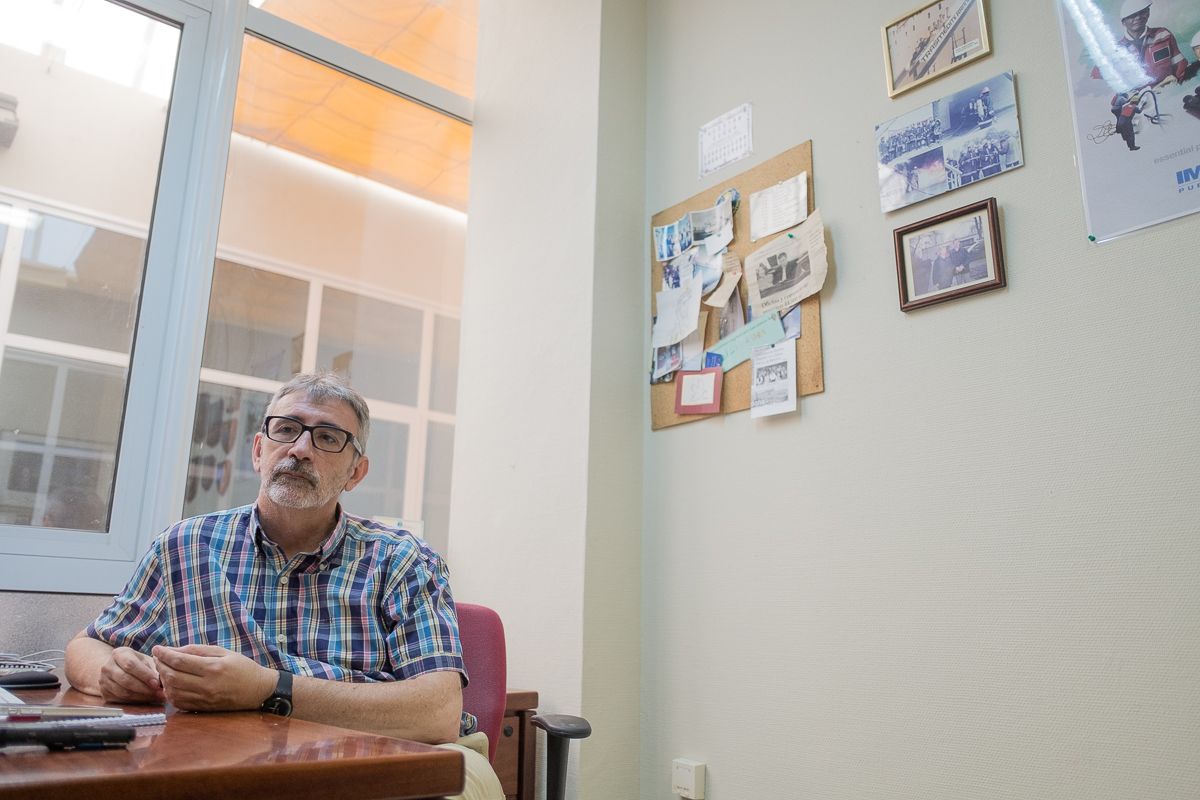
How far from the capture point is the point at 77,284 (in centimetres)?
215

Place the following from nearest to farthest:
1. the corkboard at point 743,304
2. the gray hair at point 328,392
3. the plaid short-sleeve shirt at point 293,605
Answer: the plaid short-sleeve shirt at point 293,605, the gray hair at point 328,392, the corkboard at point 743,304

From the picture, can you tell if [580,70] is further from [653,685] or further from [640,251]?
[653,685]

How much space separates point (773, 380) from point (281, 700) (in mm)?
1263

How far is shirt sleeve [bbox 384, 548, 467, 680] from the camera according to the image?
4.54ft

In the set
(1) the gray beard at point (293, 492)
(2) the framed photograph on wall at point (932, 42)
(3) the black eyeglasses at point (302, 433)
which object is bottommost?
(1) the gray beard at point (293, 492)

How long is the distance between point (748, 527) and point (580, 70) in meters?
1.45

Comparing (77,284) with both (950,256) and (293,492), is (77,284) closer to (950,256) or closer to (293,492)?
(293,492)

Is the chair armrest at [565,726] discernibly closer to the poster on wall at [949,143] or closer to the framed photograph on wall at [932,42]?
the poster on wall at [949,143]

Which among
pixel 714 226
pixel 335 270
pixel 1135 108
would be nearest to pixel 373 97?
pixel 335 270

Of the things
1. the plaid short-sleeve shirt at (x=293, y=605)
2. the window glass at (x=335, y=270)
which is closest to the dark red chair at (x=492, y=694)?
the plaid short-sleeve shirt at (x=293, y=605)

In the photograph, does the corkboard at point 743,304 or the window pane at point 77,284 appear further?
the window pane at point 77,284

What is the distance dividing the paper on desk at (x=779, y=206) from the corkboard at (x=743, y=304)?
1 cm

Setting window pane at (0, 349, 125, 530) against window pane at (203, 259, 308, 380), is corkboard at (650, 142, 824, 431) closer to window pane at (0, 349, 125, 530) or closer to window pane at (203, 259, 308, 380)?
window pane at (203, 259, 308, 380)

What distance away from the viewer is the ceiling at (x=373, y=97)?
8.60 ft
